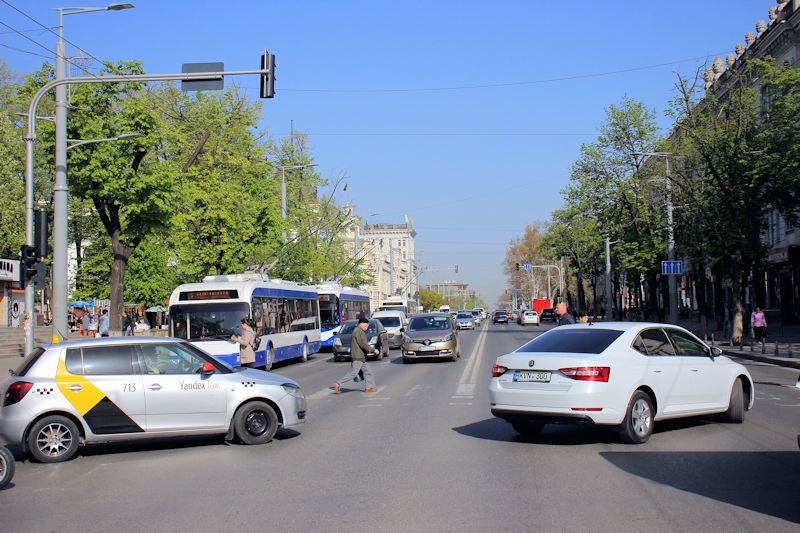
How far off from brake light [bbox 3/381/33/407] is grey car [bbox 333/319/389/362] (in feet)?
69.1

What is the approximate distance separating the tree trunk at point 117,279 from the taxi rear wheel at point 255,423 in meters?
A: 19.1

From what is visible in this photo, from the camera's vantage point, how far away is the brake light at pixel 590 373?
413 inches

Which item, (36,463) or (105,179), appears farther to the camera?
(105,179)

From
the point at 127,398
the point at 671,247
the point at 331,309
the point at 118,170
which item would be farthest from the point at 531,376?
the point at 671,247

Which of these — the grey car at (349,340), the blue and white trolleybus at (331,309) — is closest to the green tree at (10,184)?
the blue and white trolleybus at (331,309)

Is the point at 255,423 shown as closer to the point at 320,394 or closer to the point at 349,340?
the point at 320,394

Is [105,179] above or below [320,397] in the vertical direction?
above

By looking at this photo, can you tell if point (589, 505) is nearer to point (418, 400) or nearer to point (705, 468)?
point (705, 468)

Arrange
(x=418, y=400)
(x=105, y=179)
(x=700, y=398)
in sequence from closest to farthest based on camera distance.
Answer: (x=700, y=398) → (x=418, y=400) → (x=105, y=179)

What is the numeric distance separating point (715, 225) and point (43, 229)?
25.8 m

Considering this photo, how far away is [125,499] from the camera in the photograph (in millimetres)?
8391

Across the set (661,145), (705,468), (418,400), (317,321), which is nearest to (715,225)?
(661,145)

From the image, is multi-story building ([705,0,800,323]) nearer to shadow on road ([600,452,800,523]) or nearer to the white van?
the white van

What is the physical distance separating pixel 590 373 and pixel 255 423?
446 centimetres
